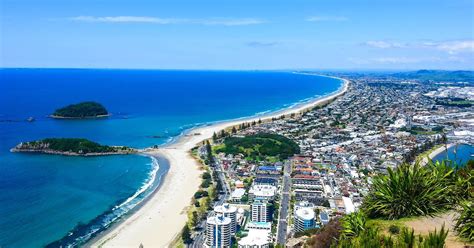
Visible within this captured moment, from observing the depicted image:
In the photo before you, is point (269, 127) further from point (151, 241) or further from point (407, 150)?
point (151, 241)

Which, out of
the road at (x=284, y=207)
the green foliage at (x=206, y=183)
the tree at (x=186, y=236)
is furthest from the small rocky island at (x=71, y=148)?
the tree at (x=186, y=236)

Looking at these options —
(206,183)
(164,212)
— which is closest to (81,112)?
(206,183)

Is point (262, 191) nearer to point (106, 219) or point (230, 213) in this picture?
point (230, 213)

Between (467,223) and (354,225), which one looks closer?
(467,223)

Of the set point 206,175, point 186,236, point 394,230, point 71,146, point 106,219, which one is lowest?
point 106,219

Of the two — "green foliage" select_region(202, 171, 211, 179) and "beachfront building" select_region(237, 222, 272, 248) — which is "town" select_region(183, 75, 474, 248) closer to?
"beachfront building" select_region(237, 222, 272, 248)

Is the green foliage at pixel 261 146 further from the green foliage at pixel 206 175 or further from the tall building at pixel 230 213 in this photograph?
the tall building at pixel 230 213

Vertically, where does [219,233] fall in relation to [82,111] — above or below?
below

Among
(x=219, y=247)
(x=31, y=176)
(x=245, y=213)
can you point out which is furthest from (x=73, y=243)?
(x=31, y=176)
